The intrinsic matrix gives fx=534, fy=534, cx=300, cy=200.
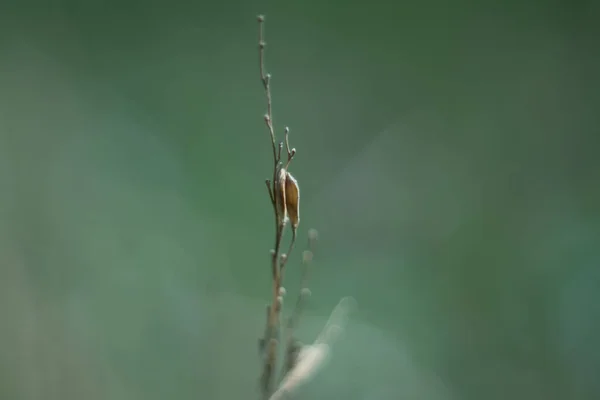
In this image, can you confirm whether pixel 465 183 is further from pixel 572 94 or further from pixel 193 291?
pixel 193 291

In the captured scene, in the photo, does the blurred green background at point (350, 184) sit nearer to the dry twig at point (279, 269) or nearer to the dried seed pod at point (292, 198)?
the dry twig at point (279, 269)

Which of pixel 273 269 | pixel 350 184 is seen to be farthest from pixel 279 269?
pixel 350 184

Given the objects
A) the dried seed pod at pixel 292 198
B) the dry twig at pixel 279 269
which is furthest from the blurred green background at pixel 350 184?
the dried seed pod at pixel 292 198

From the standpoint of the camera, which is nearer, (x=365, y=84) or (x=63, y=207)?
(x=63, y=207)

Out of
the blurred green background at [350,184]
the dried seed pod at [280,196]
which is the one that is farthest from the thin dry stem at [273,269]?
the blurred green background at [350,184]

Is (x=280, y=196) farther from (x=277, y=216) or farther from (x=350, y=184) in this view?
(x=350, y=184)

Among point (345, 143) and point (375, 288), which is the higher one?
point (345, 143)

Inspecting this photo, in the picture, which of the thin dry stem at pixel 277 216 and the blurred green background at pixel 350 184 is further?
the blurred green background at pixel 350 184

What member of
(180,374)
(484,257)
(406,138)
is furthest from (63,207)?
(484,257)
